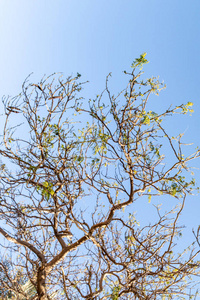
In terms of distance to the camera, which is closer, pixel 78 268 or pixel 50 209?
pixel 50 209

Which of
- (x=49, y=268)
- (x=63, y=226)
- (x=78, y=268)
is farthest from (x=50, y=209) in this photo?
(x=78, y=268)

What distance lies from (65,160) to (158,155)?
1.85 m

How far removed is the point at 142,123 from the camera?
17.6 feet

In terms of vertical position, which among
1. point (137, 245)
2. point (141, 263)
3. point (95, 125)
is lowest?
point (141, 263)

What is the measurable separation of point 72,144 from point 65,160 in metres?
0.35

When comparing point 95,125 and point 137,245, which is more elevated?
point 95,125

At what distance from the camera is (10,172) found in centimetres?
632

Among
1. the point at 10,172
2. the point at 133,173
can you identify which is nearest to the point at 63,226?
the point at 10,172

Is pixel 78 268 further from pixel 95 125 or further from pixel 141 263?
pixel 95 125

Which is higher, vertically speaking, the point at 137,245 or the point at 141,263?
the point at 137,245

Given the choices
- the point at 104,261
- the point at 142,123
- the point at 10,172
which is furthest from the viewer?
the point at 10,172

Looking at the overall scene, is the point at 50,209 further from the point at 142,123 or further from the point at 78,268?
the point at 142,123

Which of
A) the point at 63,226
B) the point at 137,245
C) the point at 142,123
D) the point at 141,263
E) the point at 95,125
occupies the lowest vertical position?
the point at 141,263

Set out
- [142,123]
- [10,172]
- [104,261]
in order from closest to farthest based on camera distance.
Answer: [142,123], [104,261], [10,172]
